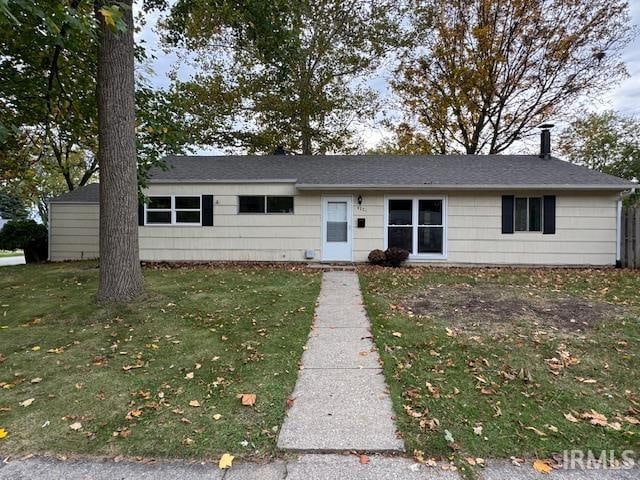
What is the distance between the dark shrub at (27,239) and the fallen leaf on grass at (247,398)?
14103 millimetres

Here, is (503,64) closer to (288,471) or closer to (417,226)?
(417,226)

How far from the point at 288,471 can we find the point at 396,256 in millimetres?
8554

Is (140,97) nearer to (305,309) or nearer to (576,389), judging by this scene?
Result: (305,309)

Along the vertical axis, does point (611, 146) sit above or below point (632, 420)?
above

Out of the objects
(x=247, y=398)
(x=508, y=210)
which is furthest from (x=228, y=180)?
(x=247, y=398)

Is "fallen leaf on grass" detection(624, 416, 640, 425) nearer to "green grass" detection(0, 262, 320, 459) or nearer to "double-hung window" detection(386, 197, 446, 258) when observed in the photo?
"green grass" detection(0, 262, 320, 459)

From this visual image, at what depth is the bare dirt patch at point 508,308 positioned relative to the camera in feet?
16.8

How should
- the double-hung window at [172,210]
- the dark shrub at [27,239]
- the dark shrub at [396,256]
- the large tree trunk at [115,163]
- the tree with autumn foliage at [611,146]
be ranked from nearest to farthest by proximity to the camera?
the large tree trunk at [115,163] → the dark shrub at [396,256] → the double-hung window at [172,210] → the dark shrub at [27,239] → the tree with autumn foliage at [611,146]

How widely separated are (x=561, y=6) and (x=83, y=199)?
21925 mm

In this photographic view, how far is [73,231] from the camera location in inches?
504

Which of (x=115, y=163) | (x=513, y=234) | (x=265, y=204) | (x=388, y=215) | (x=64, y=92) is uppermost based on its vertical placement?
(x=64, y=92)

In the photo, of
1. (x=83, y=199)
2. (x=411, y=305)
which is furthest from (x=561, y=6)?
Result: (x=83, y=199)

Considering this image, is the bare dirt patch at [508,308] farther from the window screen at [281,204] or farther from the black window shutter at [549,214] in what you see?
the window screen at [281,204]

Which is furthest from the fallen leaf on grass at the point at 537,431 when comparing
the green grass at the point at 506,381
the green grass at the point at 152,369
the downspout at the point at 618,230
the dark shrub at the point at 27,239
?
the dark shrub at the point at 27,239
